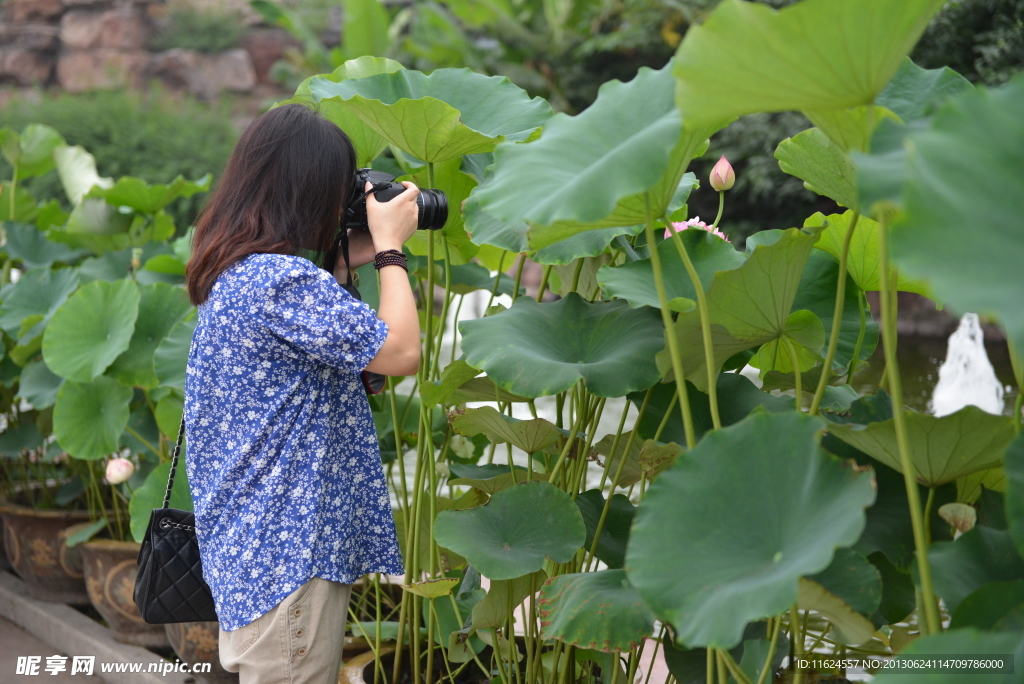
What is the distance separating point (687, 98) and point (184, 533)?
2.69 feet

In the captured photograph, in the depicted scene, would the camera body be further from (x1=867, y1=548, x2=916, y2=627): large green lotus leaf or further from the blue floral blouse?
(x1=867, y1=548, x2=916, y2=627): large green lotus leaf

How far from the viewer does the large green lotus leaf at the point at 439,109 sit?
0.97 m

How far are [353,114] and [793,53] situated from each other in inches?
30.2

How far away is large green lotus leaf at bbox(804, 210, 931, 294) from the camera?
96 cm

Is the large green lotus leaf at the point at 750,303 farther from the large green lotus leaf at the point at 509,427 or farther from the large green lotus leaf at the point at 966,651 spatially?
the large green lotus leaf at the point at 966,651

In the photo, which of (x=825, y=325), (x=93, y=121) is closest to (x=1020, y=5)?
(x=825, y=325)

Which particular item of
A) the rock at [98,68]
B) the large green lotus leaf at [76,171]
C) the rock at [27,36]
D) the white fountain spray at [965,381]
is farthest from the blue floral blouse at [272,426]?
the rock at [27,36]

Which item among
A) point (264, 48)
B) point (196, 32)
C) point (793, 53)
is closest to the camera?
point (793, 53)

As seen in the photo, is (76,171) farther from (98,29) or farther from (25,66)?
(25,66)

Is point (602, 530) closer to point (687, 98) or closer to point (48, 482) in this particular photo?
point (687, 98)

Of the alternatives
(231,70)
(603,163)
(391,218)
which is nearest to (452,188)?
(391,218)

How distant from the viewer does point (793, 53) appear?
0.59m

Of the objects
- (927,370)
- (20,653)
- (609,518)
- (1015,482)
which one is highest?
(1015,482)

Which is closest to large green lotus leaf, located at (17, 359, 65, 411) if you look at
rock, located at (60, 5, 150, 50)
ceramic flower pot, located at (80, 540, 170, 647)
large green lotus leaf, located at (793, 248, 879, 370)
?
ceramic flower pot, located at (80, 540, 170, 647)
